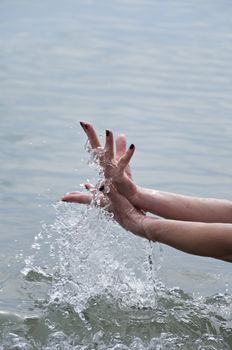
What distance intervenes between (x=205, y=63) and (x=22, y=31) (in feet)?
6.02

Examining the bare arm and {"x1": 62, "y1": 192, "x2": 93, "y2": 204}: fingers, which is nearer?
the bare arm

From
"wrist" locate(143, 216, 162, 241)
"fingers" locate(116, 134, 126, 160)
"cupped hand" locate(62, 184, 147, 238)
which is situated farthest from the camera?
"fingers" locate(116, 134, 126, 160)

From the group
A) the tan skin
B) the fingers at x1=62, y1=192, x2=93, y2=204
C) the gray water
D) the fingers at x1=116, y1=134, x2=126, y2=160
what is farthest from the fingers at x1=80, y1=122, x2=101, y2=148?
the gray water

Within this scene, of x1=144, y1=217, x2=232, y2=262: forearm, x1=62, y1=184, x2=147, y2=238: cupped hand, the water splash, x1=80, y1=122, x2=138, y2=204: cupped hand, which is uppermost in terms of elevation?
x1=80, y1=122, x2=138, y2=204: cupped hand

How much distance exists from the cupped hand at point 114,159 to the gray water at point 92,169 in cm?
23

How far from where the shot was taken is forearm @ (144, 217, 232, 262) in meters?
4.37

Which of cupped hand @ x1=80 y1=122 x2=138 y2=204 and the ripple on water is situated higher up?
cupped hand @ x1=80 y1=122 x2=138 y2=204

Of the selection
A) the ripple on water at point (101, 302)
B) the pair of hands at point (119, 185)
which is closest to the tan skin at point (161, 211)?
the pair of hands at point (119, 185)

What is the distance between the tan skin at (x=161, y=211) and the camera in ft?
14.4

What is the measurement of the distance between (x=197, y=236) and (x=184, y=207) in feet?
1.74

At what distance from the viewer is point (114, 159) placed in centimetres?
473

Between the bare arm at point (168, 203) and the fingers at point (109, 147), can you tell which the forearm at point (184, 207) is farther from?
the fingers at point (109, 147)

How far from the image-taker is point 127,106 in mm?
8125

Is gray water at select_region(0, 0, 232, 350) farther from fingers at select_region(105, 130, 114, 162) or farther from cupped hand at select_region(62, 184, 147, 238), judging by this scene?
fingers at select_region(105, 130, 114, 162)
